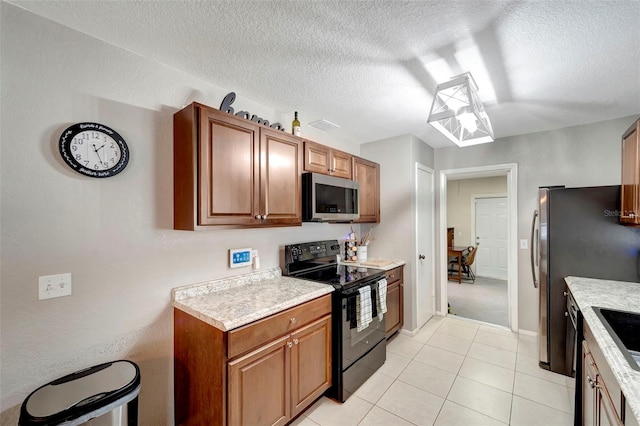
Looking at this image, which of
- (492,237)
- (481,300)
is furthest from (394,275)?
(492,237)

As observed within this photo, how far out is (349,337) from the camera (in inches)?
85.5

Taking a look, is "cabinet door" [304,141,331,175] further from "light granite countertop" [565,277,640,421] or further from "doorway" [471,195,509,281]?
"doorway" [471,195,509,281]

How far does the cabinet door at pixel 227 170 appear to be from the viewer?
168cm

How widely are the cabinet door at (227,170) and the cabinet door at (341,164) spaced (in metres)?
0.97

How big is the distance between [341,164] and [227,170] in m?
1.38

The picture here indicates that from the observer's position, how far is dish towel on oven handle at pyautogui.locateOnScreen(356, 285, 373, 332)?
7.32 ft

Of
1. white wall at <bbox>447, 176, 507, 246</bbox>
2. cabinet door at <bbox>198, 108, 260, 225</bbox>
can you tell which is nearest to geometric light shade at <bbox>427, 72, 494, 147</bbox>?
cabinet door at <bbox>198, 108, 260, 225</bbox>

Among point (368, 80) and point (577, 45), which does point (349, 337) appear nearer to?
point (368, 80)

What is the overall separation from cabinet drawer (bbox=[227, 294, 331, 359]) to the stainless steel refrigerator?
216 cm

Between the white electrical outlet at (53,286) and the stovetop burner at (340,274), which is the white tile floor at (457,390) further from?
the white electrical outlet at (53,286)

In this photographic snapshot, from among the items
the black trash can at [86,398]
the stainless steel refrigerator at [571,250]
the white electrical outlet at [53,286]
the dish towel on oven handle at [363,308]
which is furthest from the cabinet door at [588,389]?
the white electrical outlet at [53,286]

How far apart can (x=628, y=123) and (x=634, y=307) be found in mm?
2228

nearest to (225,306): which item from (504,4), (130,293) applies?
(130,293)

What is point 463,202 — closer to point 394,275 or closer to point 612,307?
point 394,275
